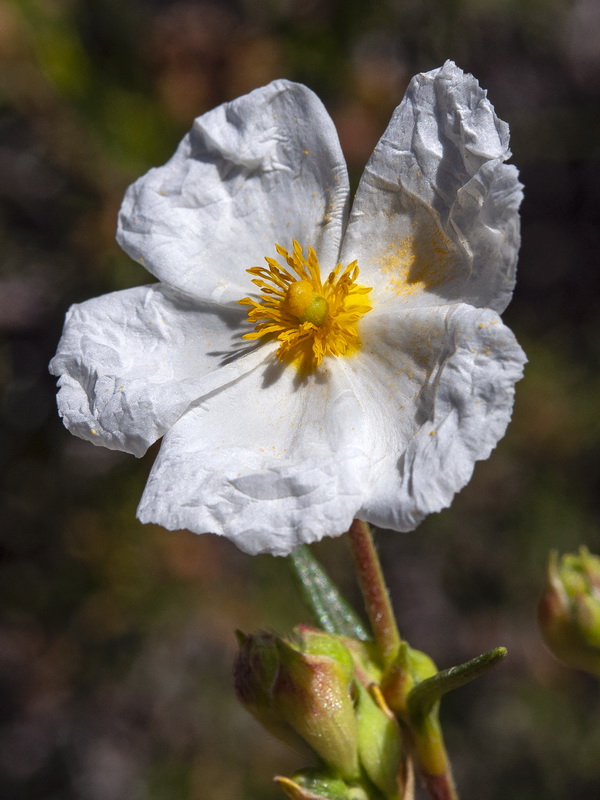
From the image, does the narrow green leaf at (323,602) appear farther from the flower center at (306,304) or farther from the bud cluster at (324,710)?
the flower center at (306,304)

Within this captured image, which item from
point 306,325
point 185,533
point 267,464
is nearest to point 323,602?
point 267,464

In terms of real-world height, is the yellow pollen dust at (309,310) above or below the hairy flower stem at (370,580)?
above

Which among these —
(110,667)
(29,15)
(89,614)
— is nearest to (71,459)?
(89,614)

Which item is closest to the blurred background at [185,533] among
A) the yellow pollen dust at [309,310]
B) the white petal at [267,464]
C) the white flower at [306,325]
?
the white flower at [306,325]

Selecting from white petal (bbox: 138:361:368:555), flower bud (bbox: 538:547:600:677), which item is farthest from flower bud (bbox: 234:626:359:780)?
flower bud (bbox: 538:547:600:677)

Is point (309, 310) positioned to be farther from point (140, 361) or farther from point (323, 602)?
point (323, 602)

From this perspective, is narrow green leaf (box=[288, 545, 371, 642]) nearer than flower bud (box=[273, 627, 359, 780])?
No

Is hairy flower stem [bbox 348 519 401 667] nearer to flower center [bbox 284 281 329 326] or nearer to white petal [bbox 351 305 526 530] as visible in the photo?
white petal [bbox 351 305 526 530]

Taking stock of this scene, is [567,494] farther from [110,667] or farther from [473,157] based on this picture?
[473,157]
